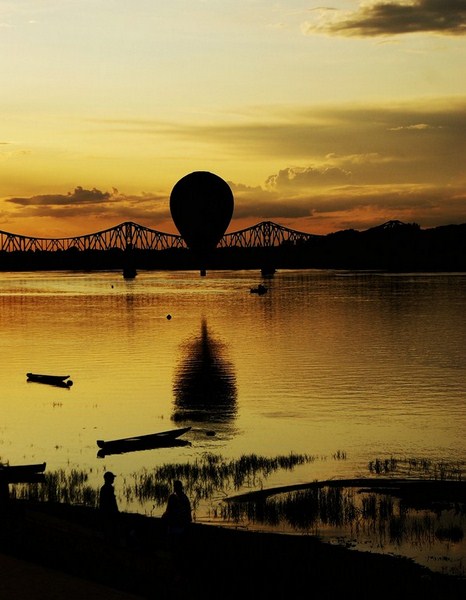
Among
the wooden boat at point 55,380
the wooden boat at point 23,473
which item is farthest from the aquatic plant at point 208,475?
the wooden boat at point 55,380

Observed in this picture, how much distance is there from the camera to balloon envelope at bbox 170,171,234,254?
494 ft

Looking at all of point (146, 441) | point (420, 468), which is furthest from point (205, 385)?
point (420, 468)

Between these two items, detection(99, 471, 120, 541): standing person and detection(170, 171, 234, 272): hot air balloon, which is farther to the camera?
detection(170, 171, 234, 272): hot air balloon

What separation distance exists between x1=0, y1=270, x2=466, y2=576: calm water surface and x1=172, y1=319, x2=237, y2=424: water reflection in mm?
114

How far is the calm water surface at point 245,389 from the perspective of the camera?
34.7m

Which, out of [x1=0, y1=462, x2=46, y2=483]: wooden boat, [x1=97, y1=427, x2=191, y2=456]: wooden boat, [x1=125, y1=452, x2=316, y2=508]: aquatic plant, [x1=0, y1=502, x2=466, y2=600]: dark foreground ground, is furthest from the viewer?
[x1=97, y1=427, x2=191, y2=456]: wooden boat

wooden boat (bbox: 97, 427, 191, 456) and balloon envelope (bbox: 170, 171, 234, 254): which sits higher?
balloon envelope (bbox: 170, 171, 234, 254)

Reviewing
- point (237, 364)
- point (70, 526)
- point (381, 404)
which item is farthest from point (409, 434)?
point (237, 364)

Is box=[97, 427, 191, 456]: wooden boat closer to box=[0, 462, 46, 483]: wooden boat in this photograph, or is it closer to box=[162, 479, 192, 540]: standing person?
box=[0, 462, 46, 483]: wooden boat

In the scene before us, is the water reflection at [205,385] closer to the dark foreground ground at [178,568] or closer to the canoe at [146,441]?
the canoe at [146,441]

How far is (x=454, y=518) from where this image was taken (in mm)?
22562

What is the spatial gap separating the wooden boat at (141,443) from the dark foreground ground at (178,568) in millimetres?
13723

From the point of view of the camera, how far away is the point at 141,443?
33969 millimetres

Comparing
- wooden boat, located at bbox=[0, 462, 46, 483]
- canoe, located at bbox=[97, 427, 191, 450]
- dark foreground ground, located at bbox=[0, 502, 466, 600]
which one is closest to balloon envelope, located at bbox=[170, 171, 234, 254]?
canoe, located at bbox=[97, 427, 191, 450]
